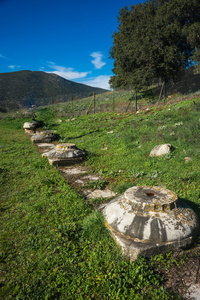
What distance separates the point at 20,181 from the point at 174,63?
668 inches

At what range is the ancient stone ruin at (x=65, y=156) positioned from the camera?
6.24 meters

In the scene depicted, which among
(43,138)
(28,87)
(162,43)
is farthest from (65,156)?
(28,87)

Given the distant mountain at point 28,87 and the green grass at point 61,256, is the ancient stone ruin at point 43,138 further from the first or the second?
the distant mountain at point 28,87

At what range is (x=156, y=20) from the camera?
16.3 metres

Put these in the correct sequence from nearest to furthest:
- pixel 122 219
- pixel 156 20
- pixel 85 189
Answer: pixel 122 219
pixel 85 189
pixel 156 20

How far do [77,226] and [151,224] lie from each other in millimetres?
1239

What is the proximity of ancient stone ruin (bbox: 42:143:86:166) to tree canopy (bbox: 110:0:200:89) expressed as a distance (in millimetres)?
12614

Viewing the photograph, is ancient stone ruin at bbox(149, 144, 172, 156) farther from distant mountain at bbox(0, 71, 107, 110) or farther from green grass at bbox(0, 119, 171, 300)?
distant mountain at bbox(0, 71, 107, 110)

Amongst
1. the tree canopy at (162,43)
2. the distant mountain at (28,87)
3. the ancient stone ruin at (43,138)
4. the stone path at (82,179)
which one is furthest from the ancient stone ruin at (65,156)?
the distant mountain at (28,87)

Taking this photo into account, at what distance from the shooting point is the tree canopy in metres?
→ 15.9

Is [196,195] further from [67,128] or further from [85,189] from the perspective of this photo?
[67,128]

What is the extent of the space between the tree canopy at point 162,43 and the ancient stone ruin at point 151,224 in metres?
15.7

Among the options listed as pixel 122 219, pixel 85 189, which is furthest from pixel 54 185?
pixel 122 219

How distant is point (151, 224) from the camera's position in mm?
2494
